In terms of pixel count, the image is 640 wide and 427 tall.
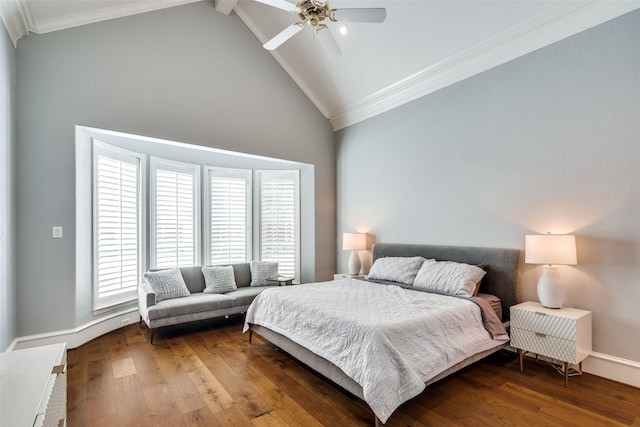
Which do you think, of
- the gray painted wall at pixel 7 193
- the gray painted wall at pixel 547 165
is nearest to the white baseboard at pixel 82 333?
the gray painted wall at pixel 7 193

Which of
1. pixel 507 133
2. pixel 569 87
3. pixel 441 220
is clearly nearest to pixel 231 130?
pixel 441 220

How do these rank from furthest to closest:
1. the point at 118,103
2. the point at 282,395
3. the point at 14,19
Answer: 1. the point at 118,103
2. the point at 14,19
3. the point at 282,395

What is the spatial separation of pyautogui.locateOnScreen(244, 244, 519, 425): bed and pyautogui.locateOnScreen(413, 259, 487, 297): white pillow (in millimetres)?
163

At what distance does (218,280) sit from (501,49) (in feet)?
15.0

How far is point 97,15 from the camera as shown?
3.48 meters

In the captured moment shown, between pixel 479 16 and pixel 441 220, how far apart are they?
230 cm

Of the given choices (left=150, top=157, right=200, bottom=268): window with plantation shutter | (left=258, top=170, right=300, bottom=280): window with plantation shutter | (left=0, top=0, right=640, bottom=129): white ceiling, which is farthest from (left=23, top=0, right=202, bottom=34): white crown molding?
(left=258, top=170, right=300, bottom=280): window with plantation shutter

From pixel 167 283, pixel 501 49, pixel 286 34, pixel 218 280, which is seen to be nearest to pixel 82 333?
pixel 167 283

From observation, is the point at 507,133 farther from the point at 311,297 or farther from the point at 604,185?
the point at 311,297

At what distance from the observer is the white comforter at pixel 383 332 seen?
2086mm

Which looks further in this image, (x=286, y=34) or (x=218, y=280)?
(x=218, y=280)

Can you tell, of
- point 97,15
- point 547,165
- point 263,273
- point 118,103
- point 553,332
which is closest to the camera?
point 553,332

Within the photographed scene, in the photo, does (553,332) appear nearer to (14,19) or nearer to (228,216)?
(228,216)

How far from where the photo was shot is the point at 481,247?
12.0 ft
